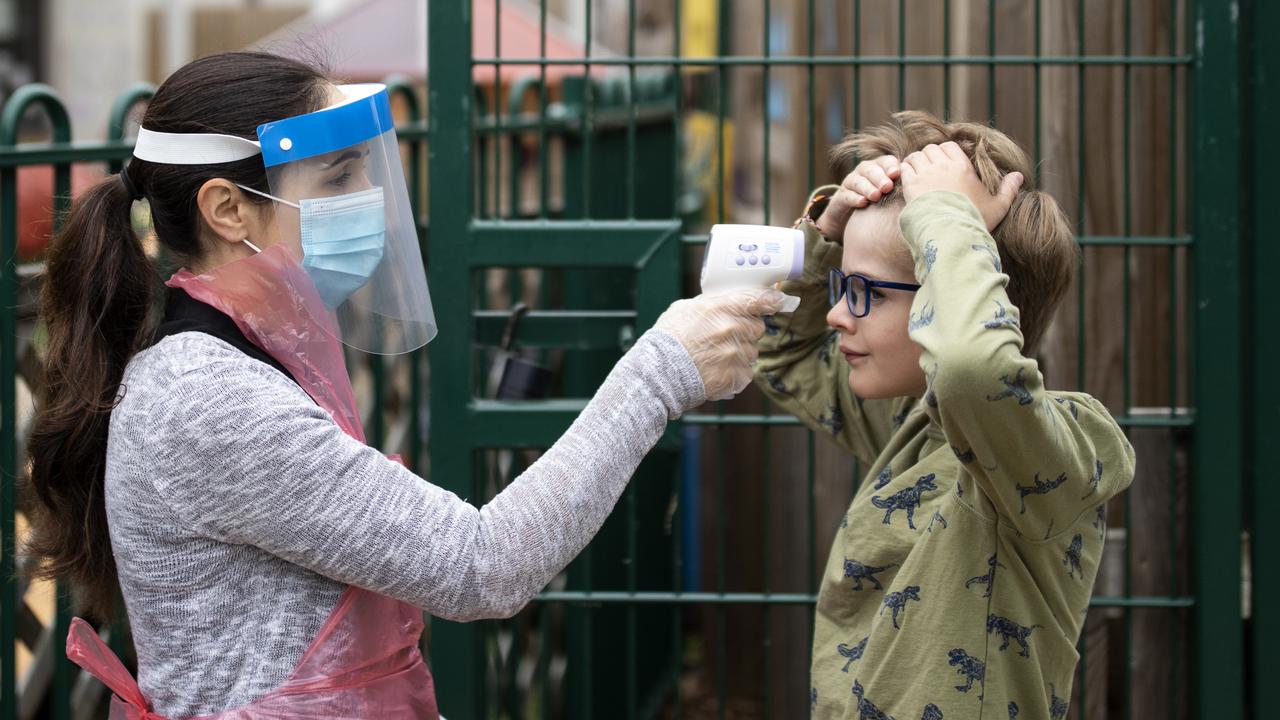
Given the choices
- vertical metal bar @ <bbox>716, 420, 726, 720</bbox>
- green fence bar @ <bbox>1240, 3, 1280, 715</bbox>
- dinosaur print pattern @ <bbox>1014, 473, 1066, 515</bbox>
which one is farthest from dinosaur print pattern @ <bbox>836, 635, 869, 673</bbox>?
green fence bar @ <bbox>1240, 3, 1280, 715</bbox>

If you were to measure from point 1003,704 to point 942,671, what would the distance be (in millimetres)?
100

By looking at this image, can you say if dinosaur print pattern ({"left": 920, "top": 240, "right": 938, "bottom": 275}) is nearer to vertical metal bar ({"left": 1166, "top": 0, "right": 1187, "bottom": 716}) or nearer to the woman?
the woman

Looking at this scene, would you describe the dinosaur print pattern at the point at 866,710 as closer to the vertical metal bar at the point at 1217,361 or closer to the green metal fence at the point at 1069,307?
the green metal fence at the point at 1069,307

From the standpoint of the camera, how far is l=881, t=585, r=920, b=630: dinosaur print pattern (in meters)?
1.92

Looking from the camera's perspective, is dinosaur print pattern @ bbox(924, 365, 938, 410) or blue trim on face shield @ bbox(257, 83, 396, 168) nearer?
dinosaur print pattern @ bbox(924, 365, 938, 410)

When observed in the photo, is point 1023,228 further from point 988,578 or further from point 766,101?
point 766,101

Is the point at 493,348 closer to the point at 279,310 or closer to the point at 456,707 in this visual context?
the point at 456,707

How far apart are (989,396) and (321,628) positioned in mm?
931

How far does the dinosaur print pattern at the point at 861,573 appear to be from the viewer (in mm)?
2021

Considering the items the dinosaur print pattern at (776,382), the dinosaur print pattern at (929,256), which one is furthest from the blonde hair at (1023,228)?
the dinosaur print pattern at (776,382)

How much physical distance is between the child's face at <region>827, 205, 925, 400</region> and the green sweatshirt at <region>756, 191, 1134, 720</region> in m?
0.07

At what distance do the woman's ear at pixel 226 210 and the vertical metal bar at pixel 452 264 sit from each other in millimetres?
783

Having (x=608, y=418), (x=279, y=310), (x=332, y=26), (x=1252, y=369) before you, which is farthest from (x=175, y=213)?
(x=332, y=26)

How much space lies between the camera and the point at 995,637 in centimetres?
190
